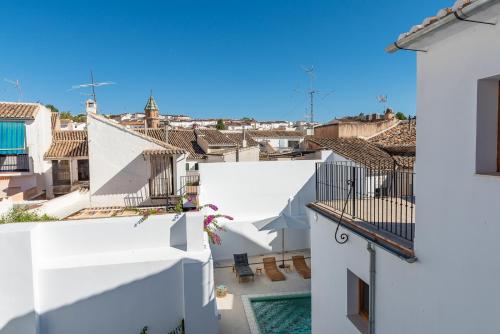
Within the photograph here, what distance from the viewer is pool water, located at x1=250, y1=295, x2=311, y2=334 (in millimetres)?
11555

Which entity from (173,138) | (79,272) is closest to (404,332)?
(79,272)

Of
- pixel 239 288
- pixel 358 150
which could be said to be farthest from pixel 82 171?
pixel 358 150

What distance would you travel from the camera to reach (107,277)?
8.43 meters

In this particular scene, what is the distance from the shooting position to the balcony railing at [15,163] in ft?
69.8

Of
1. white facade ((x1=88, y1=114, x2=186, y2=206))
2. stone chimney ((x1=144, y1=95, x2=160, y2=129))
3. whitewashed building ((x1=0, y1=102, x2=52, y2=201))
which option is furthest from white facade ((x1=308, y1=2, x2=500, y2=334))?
stone chimney ((x1=144, y1=95, x2=160, y2=129))

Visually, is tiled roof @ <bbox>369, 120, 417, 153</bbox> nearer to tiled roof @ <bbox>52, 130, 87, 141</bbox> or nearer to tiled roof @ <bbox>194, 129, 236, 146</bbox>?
tiled roof @ <bbox>194, 129, 236, 146</bbox>

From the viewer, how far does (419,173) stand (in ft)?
14.4

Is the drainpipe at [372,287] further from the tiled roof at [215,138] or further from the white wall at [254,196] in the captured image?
the tiled roof at [215,138]

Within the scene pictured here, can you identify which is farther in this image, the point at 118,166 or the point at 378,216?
the point at 118,166

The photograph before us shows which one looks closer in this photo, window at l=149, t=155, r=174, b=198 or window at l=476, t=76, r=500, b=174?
window at l=476, t=76, r=500, b=174

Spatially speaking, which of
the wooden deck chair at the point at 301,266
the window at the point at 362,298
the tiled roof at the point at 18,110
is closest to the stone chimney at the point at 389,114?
the wooden deck chair at the point at 301,266

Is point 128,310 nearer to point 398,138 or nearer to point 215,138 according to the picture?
point 398,138

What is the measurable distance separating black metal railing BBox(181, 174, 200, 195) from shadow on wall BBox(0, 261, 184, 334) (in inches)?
245

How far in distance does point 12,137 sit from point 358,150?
22.7m
